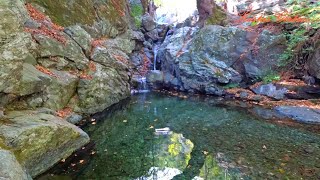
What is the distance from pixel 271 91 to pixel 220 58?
12.1 ft

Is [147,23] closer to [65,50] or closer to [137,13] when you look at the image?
[137,13]

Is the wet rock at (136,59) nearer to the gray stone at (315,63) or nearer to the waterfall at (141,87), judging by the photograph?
the waterfall at (141,87)

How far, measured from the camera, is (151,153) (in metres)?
6.20

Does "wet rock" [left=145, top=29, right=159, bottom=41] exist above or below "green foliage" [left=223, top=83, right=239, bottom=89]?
above

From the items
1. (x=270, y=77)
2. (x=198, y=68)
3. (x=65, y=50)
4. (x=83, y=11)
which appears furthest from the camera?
(x=198, y=68)

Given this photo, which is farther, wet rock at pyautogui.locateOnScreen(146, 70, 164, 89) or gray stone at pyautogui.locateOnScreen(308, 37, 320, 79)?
wet rock at pyautogui.locateOnScreen(146, 70, 164, 89)

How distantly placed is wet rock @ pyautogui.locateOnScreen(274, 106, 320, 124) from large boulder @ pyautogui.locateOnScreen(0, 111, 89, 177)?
762cm

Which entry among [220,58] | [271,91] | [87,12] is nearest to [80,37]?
[87,12]

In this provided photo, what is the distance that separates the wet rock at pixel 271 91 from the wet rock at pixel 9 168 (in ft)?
36.1

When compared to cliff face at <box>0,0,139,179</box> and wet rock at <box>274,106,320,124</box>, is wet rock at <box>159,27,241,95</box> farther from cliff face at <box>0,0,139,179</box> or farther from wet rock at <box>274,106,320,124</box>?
wet rock at <box>274,106,320,124</box>

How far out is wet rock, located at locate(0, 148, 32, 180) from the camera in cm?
338

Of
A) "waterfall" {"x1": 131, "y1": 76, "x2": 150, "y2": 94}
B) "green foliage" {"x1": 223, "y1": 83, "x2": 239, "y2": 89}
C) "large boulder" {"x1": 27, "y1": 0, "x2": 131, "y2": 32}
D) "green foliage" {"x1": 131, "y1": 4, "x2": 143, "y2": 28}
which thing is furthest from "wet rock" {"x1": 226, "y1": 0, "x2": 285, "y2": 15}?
"waterfall" {"x1": 131, "y1": 76, "x2": 150, "y2": 94}

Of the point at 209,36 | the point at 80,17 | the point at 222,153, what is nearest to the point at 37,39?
the point at 80,17

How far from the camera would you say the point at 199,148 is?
6453mm
